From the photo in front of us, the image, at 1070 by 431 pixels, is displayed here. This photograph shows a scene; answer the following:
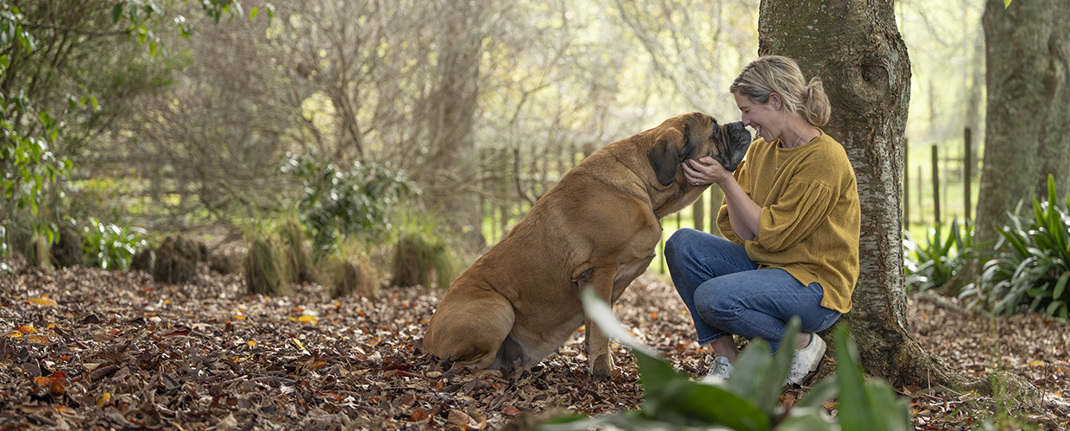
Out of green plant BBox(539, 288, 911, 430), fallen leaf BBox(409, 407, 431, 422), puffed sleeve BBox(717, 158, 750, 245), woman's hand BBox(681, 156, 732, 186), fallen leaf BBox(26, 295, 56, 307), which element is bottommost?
fallen leaf BBox(409, 407, 431, 422)

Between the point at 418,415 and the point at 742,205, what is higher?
the point at 742,205

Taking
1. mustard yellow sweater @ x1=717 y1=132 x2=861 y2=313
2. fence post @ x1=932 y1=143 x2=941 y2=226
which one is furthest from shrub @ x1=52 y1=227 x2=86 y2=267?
fence post @ x1=932 y1=143 x2=941 y2=226

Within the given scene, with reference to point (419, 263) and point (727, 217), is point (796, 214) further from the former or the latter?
point (419, 263)

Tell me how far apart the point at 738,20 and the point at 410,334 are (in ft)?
36.2

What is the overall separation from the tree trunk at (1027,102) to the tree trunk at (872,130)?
400 centimetres

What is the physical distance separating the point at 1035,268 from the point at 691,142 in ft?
14.0

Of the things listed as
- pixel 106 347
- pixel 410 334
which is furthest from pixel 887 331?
pixel 106 347

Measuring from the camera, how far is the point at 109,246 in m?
6.91

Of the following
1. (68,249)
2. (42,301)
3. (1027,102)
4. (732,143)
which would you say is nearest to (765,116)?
(732,143)

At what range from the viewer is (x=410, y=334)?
16.0ft

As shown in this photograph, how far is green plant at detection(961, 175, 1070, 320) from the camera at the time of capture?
637 centimetres

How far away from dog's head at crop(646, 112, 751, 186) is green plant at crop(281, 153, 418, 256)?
418cm

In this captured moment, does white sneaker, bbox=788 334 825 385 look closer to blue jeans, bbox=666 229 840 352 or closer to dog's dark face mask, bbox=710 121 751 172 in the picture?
blue jeans, bbox=666 229 840 352

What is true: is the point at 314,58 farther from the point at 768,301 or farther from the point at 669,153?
the point at 768,301
